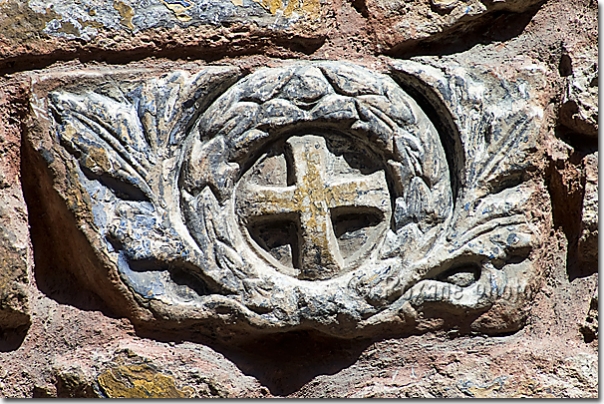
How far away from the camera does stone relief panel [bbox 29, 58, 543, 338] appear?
1.64m

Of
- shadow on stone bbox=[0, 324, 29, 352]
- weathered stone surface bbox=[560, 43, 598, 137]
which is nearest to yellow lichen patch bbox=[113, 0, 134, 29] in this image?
shadow on stone bbox=[0, 324, 29, 352]

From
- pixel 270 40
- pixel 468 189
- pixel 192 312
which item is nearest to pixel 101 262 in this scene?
pixel 192 312

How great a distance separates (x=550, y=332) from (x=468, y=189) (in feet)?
0.97

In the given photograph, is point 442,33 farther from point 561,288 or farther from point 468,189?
point 561,288

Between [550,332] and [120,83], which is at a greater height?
[120,83]

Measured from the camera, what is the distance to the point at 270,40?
5.53ft

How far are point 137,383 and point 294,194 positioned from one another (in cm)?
41

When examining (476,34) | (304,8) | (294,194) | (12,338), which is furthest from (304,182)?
(12,338)

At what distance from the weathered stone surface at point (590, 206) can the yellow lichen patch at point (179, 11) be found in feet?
2.37

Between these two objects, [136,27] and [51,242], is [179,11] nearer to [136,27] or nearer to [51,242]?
[136,27]

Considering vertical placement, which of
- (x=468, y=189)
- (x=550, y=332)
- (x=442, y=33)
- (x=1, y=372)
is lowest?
(x=1, y=372)

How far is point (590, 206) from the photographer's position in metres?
1.70

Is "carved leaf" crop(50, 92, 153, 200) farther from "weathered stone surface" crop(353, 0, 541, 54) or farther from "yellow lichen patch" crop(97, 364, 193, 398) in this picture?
"weathered stone surface" crop(353, 0, 541, 54)

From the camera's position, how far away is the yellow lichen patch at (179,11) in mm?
1660
